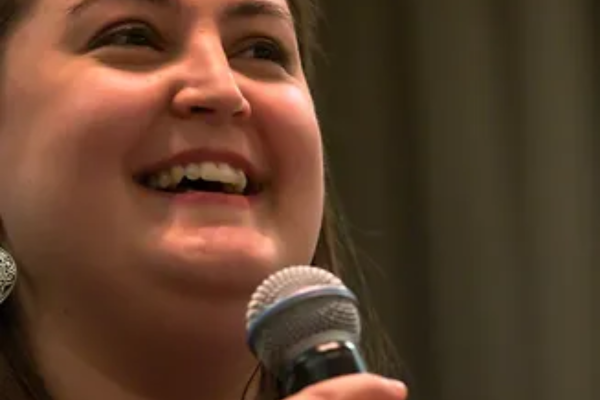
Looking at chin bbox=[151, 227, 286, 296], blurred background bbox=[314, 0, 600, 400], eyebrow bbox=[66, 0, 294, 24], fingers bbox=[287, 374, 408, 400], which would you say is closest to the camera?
fingers bbox=[287, 374, 408, 400]

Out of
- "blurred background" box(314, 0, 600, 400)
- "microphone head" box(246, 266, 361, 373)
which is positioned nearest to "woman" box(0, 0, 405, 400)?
"microphone head" box(246, 266, 361, 373)

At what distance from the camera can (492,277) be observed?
1903mm

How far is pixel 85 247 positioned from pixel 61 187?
5cm

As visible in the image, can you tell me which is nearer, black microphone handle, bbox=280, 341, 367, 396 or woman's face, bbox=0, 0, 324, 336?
black microphone handle, bbox=280, 341, 367, 396

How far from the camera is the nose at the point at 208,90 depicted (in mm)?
950

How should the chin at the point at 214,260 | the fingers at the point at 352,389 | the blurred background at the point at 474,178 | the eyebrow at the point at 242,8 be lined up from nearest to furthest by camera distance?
the fingers at the point at 352,389 → the chin at the point at 214,260 → the eyebrow at the point at 242,8 → the blurred background at the point at 474,178

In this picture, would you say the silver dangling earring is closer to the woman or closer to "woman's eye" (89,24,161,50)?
the woman

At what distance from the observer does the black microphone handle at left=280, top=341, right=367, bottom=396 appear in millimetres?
614

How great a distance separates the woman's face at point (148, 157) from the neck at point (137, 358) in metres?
0.03

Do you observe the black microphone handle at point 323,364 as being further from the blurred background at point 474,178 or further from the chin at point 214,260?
the blurred background at point 474,178

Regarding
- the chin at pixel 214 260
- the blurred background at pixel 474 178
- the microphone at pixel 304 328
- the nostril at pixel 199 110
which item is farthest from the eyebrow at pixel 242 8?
the blurred background at pixel 474 178

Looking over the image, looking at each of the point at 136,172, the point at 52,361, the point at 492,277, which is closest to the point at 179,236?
the point at 136,172

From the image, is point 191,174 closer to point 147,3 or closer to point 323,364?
point 147,3

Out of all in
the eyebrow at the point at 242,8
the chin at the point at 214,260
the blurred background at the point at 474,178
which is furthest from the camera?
the blurred background at the point at 474,178
